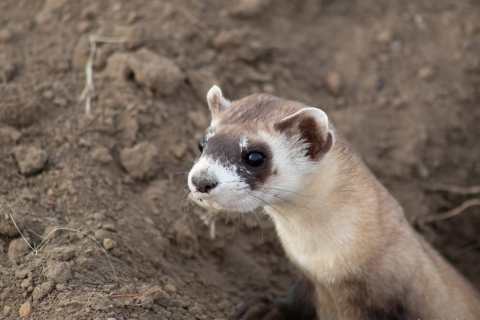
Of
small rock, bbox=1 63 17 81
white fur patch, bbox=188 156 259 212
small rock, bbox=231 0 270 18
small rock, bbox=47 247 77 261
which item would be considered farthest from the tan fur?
small rock, bbox=231 0 270 18

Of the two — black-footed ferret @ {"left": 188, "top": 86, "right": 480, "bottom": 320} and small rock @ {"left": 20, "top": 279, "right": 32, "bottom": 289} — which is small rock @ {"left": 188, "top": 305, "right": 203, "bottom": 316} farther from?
small rock @ {"left": 20, "top": 279, "right": 32, "bottom": 289}

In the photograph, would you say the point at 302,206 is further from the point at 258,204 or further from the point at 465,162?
the point at 465,162

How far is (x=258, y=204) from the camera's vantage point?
321 centimetres

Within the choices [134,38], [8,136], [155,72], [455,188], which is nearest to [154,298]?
[8,136]

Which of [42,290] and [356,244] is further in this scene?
[356,244]

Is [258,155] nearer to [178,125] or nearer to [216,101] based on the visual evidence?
[216,101]

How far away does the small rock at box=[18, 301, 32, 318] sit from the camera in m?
3.04

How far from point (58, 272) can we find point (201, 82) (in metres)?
2.50

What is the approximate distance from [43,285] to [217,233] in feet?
6.00

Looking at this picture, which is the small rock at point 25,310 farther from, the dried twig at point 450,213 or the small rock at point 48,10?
the dried twig at point 450,213

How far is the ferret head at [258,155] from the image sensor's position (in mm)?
3000

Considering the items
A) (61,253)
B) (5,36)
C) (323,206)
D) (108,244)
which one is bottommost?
(108,244)

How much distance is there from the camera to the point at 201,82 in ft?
16.8

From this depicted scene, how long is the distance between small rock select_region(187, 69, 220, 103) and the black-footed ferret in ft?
4.41
